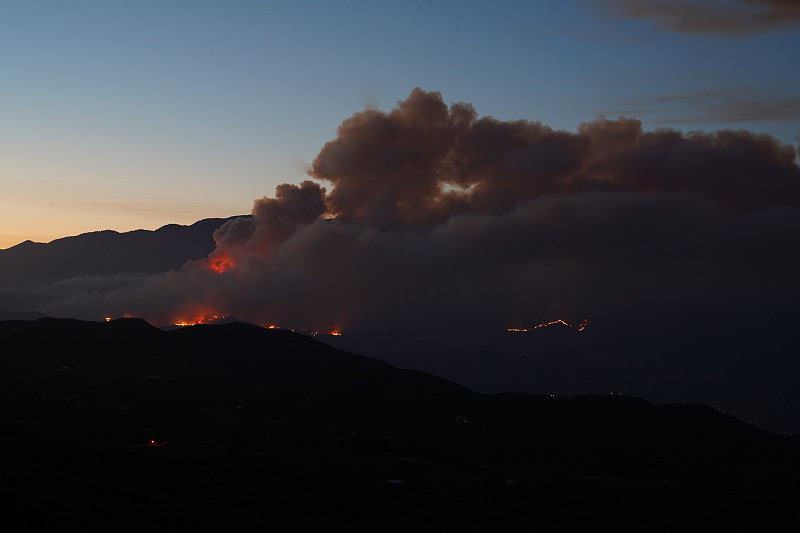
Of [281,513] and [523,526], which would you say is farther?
[523,526]

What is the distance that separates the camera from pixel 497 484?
123062 mm

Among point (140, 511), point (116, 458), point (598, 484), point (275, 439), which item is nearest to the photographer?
point (140, 511)

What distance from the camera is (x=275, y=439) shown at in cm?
16988

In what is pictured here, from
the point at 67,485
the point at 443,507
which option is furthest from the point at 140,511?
the point at 443,507

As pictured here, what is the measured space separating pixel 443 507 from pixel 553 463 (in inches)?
3044

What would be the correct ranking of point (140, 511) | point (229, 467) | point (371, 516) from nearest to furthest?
point (140, 511)
point (371, 516)
point (229, 467)

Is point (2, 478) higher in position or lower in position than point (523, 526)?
higher

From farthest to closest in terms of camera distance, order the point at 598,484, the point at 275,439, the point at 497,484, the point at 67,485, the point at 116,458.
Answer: the point at 275,439 → the point at 598,484 → the point at 497,484 → the point at 116,458 → the point at 67,485

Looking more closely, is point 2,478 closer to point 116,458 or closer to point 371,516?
point 116,458

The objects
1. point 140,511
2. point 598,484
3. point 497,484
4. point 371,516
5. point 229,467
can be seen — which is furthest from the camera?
point 598,484

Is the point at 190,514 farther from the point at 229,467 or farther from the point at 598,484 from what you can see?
the point at 598,484

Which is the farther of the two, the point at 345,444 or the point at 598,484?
the point at 345,444

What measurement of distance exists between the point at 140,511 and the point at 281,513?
1437cm

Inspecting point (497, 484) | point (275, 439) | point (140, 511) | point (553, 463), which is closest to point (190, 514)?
point (140, 511)
